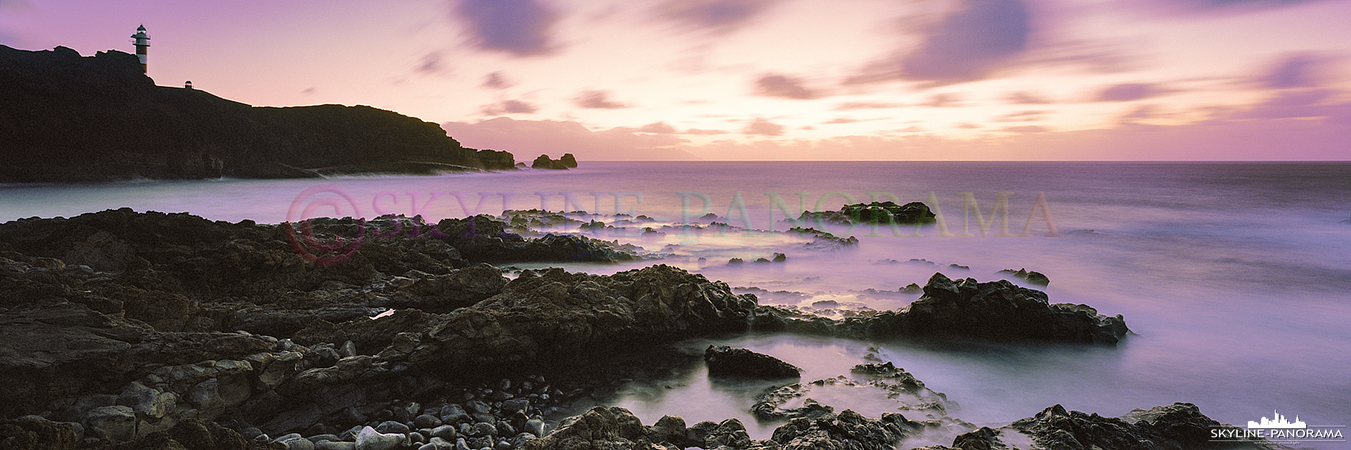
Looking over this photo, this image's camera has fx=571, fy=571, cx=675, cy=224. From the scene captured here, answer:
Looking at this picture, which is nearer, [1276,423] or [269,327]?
[1276,423]

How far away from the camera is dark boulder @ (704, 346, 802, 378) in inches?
221

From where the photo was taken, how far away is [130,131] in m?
48.8

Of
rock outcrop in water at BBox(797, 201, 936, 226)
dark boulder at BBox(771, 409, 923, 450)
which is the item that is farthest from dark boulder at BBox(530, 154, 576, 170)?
dark boulder at BBox(771, 409, 923, 450)

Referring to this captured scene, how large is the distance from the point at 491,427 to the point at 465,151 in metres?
94.2

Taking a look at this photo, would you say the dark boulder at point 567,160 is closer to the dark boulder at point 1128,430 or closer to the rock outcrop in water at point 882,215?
the rock outcrop in water at point 882,215

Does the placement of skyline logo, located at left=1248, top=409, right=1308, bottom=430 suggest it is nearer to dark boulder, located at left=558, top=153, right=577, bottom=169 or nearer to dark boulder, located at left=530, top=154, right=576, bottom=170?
dark boulder, located at left=530, top=154, right=576, bottom=170

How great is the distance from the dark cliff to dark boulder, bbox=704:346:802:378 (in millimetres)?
59760

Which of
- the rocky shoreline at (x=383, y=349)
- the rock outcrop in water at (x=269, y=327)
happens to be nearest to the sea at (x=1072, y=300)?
the rocky shoreline at (x=383, y=349)

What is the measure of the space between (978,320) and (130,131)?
66055 millimetres

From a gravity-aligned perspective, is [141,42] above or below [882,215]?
above

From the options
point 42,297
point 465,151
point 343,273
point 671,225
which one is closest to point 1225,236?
point 671,225

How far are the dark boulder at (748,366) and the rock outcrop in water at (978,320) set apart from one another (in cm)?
156

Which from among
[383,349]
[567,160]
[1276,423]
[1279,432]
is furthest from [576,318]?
[567,160]

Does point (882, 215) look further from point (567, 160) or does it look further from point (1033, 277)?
point (567, 160)
